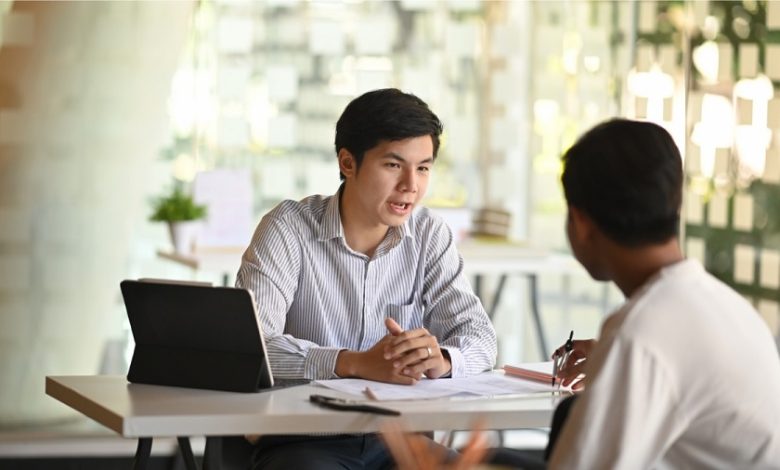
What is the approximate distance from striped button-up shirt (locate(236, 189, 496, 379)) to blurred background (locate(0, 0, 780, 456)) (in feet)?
4.74

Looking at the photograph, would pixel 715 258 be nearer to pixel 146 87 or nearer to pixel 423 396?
pixel 146 87

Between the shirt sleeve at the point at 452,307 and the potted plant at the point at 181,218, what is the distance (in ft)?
5.72

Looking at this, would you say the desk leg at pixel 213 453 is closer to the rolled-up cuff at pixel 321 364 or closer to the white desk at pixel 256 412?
the white desk at pixel 256 412

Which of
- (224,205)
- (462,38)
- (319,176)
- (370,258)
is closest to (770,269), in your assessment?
(462,38)

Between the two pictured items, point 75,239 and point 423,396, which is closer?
point 423,396

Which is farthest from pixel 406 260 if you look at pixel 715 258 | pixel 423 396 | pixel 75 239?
pixel 715 258

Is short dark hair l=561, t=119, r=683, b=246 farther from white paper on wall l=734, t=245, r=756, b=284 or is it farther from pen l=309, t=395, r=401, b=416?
white paper on wall l=734, t=245, r=756, b=284

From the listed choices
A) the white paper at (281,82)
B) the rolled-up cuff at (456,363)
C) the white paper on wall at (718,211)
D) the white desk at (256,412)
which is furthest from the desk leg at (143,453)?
the white paper on wall at (718,211)

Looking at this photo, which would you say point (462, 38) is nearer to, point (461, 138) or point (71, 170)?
point (461, 138)

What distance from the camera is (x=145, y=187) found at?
194 inches

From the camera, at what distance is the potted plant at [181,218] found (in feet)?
14.8

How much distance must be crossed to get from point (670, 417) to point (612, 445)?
3.2 inches

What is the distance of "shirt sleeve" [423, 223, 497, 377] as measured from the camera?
8.92ft

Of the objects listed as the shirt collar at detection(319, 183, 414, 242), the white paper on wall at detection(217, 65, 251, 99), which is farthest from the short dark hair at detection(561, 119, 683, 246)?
the white paper on wall at detection(217, 65, 251, 99)
